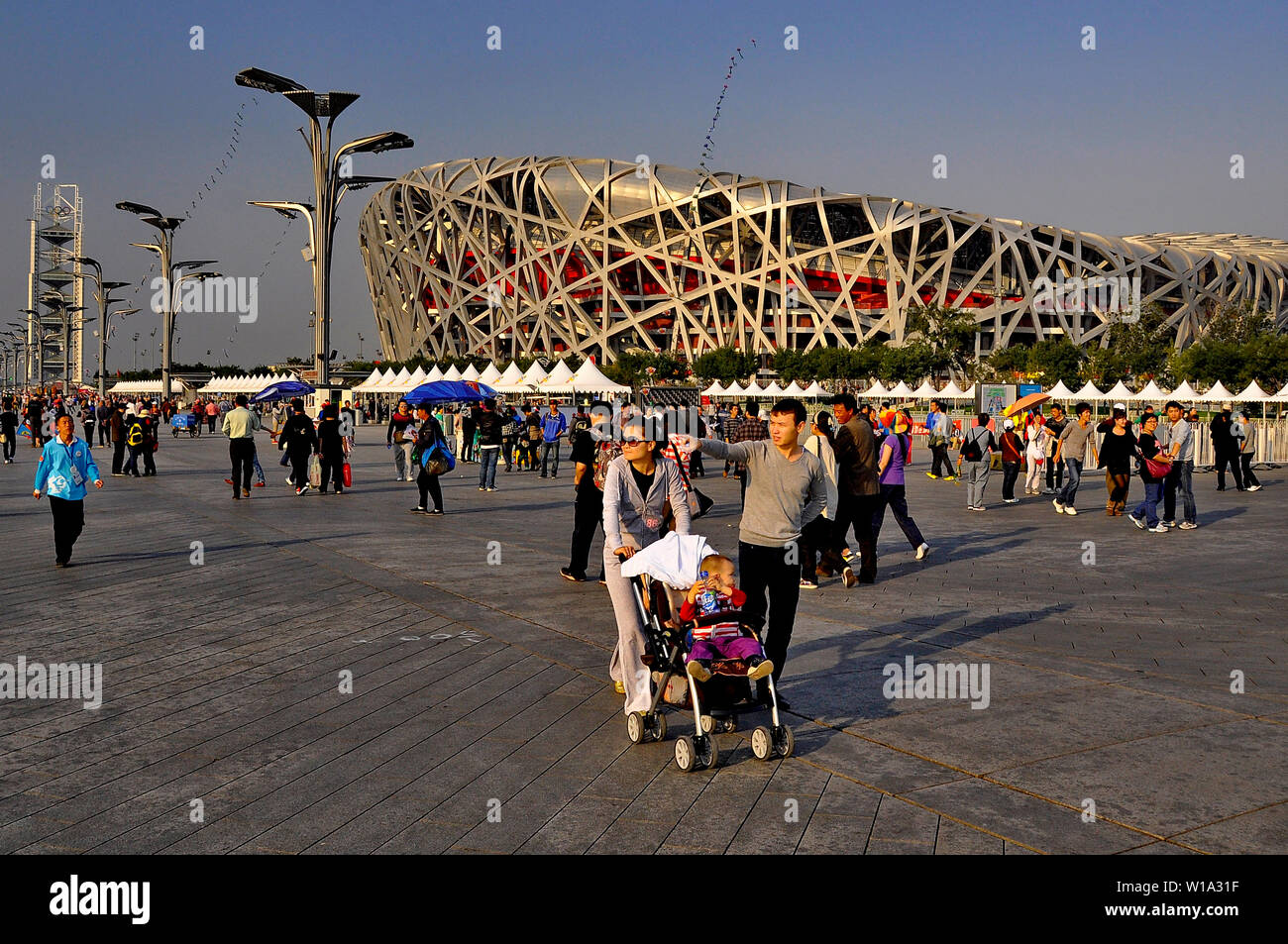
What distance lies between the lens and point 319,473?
63.4 feet

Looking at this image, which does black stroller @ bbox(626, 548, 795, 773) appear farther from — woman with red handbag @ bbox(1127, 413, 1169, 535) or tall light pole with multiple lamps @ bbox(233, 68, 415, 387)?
tall light pole with multiple lamps @ bbox(233, 68, 415, 387)

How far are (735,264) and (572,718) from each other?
265 ft

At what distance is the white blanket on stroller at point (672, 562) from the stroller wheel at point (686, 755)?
757 mm

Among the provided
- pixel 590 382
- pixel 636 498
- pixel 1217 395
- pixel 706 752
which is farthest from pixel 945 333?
pixel 706 752

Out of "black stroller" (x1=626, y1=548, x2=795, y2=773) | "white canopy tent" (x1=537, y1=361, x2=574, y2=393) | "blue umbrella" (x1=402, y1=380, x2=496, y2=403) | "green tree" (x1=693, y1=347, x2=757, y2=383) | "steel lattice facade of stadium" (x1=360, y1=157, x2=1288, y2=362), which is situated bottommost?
"black stroller" (x1=626, y1=548, x2=795, y2=773)

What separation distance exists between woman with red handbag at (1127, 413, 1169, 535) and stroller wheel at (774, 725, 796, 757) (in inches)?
419

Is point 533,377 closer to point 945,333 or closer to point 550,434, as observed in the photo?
point 550,434

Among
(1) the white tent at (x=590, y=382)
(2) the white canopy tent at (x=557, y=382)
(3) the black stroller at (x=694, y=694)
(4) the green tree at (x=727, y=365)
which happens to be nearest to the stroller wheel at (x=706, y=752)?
(3) the black stroller at (x=694, y=694)

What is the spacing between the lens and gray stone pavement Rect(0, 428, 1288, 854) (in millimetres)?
4172

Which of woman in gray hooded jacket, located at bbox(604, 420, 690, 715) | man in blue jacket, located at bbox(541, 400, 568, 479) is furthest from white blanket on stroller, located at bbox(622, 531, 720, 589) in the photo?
man in blue jacket, located at bbox(541, 400, 568, 479)

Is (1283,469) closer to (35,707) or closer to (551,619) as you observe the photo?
(551,619)
